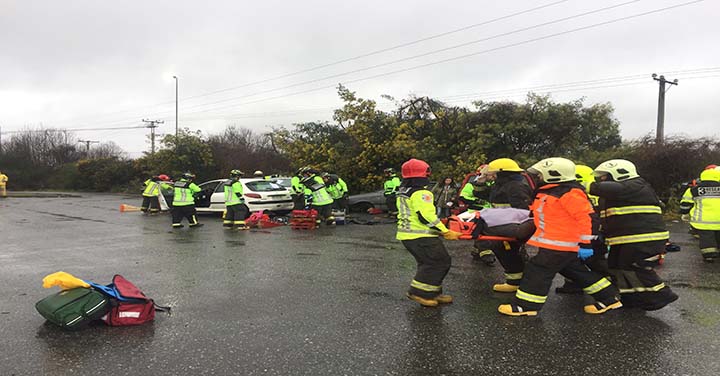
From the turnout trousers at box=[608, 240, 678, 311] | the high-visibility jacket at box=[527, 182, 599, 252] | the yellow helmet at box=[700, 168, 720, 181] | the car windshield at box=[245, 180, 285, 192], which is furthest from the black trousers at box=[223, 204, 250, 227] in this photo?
the yellow helmet at box=[700, 168, 720, 181]

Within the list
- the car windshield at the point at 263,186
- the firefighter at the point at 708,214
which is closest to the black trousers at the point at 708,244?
the firefighter at the point at 708,214

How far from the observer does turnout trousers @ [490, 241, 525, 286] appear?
18.6ft

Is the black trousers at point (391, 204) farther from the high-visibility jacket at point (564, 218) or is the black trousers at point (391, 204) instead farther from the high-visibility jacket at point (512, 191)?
the high-visibility jacket at point (564, 218)

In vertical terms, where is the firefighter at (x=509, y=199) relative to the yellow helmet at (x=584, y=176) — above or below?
below

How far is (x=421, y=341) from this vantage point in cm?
414

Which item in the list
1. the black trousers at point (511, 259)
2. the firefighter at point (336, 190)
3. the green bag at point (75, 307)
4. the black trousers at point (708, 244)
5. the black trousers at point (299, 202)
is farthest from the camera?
the firefighter at point (336, 190)

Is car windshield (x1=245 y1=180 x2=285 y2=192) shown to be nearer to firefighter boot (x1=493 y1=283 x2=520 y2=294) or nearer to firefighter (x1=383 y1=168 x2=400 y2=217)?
firefighter (x1=383 y1=168 x2=400 y2=217)

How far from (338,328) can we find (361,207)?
11.5m

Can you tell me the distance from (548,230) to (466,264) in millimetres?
3010

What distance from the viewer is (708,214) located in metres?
7.55

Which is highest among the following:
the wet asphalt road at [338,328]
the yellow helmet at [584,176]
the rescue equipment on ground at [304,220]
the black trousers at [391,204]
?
the yellow helmet at [584,176]

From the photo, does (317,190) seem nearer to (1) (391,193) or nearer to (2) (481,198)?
(1) (391,193)

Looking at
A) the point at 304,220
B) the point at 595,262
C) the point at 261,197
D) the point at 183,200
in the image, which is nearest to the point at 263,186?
the point at 261,197

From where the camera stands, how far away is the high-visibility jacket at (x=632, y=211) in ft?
16.2
